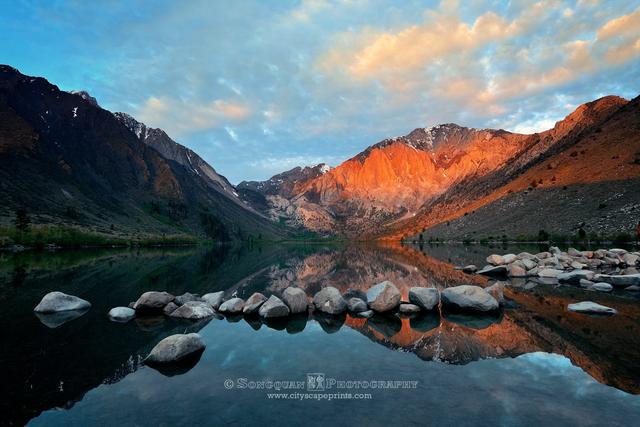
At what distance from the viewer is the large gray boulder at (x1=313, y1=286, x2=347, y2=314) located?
2720cm

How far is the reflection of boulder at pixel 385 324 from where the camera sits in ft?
72.3

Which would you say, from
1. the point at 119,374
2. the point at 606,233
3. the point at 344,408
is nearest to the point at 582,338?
the point at 344,408

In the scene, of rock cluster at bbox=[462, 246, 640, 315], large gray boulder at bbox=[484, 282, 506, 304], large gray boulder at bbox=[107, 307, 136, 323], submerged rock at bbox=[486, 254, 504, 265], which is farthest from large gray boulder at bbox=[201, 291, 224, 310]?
submerged rock at bbox=[486, 254, 504, 265]

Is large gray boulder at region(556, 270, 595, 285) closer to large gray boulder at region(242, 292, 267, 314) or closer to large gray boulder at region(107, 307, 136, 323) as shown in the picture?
large gray boulder at region(242, 292, 267, 314)

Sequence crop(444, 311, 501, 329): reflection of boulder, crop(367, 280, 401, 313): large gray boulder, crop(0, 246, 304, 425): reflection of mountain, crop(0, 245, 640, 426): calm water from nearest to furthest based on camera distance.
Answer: crop(0, 245, 640, 426): calm water, crop(0, 246, 304, 425): reflection of mountain, crop(444, 311, 501, 329): reflection of boulder, crop(367, 280, 401, 313): large gray boulder

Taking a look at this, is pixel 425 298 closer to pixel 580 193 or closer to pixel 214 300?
pixel 214 300

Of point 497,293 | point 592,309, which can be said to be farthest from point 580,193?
point 592,309

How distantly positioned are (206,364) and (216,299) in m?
14.0

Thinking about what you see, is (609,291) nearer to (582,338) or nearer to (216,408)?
(582,338)

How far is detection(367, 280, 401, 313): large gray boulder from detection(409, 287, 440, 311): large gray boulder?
5.03 ft

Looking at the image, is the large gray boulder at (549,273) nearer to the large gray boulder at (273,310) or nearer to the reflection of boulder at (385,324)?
the reflection of boulder at (385,324)

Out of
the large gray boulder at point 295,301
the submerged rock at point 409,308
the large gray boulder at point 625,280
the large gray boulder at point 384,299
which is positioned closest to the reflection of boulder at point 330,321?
the large gray boulder at point 295,301

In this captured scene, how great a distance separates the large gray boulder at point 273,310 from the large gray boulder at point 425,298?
10719 mm

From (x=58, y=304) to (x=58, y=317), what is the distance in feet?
8.36
